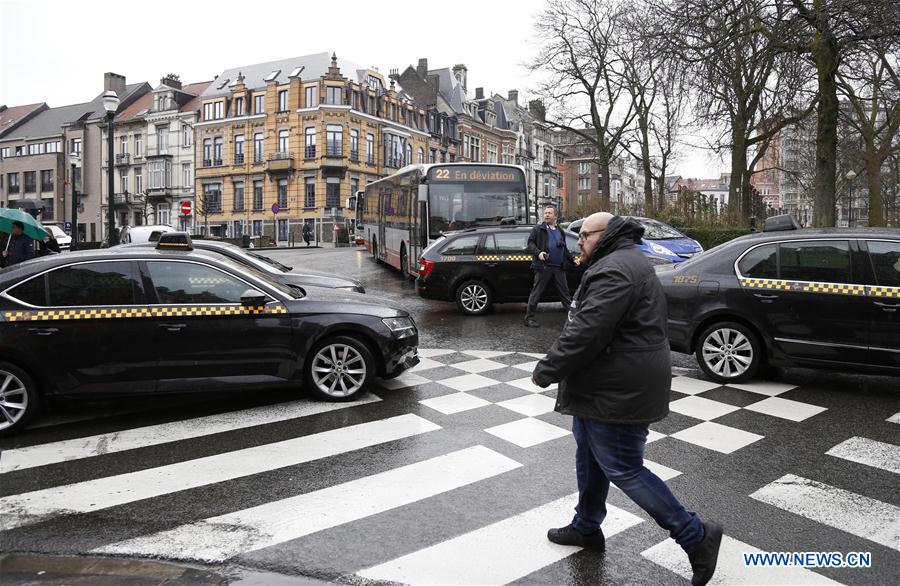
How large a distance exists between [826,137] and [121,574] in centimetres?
1993

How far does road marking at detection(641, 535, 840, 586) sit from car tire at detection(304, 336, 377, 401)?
3606mm

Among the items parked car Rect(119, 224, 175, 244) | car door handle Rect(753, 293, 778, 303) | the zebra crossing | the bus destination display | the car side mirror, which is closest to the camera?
the zebra crossing

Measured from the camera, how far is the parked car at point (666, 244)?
1695cm

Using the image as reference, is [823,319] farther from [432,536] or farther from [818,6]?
[818,6]

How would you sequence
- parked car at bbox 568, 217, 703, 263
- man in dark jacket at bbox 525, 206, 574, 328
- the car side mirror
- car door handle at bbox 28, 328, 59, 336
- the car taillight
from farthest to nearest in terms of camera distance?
parked car at bbox 568, 217, 703, 263, the car taillight, man in dark jacket at bbox 525, 206, 574, 328, the car side mirror, car door handle at bbox 28, 328, 59, 336

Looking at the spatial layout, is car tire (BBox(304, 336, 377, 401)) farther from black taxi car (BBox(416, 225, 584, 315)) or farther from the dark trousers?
black taxi car (BBox(416, 225, 584, 315))

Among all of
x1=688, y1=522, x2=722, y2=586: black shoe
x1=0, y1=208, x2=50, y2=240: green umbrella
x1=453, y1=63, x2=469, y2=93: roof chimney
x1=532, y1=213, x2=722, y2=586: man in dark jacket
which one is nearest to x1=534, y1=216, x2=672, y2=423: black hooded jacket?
x1=532, y1=213, x2=722, y2=586: man in dark jacket

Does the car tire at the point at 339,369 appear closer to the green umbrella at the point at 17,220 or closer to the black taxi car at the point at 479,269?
the black taxi car at the point at 479,269

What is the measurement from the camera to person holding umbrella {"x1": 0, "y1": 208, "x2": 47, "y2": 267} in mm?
10453


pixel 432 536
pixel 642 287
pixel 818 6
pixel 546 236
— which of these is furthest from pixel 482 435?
pixel 818 6

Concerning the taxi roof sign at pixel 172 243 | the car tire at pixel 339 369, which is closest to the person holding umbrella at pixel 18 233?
the taxi roof sign at pixel 172 243

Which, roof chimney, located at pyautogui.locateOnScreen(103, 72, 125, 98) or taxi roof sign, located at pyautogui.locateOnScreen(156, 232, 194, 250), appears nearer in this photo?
taxi roof sign, located at pyautogui.locateOnScreen(156, 232, 194, 250)

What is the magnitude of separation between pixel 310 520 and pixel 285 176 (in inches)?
2190

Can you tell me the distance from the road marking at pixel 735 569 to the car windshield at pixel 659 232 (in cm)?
1562
